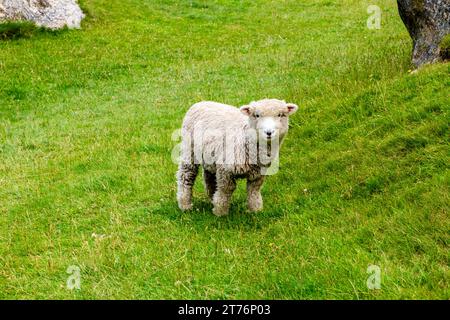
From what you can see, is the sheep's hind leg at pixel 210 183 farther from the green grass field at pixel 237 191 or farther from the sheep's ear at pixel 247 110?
the sheep's ear at pixel 247 110

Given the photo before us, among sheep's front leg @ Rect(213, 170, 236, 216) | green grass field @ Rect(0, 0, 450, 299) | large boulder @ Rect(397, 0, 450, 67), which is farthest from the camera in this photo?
large boulder @ Rect(397, 0, 450, 67)

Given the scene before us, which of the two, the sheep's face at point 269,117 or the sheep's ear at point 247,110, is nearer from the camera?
the sheep's face at point 269,117

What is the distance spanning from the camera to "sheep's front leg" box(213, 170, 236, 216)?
8391 millimetres

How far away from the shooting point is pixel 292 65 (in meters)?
20.4

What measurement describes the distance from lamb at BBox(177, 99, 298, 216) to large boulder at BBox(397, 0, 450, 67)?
6490mm

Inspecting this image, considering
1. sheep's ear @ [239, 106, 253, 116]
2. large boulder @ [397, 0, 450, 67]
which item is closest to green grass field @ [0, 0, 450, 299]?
large boulder @ [397, 0, 450, 67]

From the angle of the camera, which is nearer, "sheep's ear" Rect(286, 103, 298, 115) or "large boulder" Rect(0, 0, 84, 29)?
"sheep's ear" Rect(286, 103, 298, 115)

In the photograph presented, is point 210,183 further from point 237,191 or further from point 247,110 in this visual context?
point 247,110

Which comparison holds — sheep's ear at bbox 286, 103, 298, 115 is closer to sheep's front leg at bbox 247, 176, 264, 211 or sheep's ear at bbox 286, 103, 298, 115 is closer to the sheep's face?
the sheep's face

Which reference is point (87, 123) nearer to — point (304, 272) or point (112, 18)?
point (304, 272)

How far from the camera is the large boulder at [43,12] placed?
2644cm

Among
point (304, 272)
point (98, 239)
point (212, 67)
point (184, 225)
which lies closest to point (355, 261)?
point (304, 272)

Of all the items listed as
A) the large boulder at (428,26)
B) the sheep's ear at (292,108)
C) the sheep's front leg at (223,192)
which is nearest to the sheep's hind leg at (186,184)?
the sheep's front leg at (223,192)

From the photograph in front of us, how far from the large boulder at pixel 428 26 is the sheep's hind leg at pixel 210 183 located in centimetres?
661
